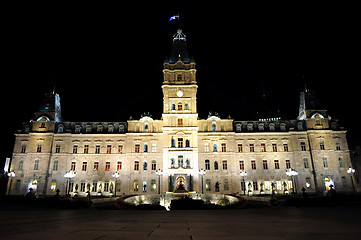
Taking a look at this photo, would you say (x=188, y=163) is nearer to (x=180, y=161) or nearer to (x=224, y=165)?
(x=180, y=161)

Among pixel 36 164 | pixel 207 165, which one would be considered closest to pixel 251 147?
pixel 207 165

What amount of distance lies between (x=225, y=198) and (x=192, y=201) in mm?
14482

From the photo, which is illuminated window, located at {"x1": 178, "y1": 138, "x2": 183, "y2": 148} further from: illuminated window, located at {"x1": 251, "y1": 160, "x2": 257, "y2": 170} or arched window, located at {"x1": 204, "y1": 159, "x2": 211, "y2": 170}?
illuminated window, located at {"x1": 251, "y1": 160, "x2": 257, "y2": 170}

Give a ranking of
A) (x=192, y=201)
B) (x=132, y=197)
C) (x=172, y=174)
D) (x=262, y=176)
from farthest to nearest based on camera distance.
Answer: (x=262, y=176), (x=172, y=174), (x=132, y=197), (x=192, y=201)

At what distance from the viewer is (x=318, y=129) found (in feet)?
181

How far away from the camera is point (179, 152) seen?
5088cm

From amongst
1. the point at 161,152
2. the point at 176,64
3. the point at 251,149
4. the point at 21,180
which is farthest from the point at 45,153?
the point at 251,149

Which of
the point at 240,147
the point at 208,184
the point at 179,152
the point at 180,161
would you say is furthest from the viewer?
the point at 240,147

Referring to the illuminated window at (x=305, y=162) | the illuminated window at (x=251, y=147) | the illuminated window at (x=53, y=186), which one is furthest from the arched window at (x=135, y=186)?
the illuminated window at (x=305, y=162)

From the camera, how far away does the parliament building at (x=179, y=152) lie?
51.2m

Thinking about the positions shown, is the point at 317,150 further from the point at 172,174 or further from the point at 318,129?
the point at 172,174

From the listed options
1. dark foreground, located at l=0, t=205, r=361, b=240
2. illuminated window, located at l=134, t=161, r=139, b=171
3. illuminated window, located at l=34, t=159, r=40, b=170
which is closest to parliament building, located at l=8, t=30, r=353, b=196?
illuminated window, located at l=34, t=159, r=40, b=170

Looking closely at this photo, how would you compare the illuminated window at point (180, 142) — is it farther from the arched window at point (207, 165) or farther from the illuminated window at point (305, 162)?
the illuminated window at point (305, 162)

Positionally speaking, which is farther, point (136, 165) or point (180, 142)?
point (136, 165)
